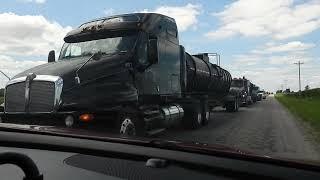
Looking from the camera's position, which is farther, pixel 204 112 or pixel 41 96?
pixel 204 112

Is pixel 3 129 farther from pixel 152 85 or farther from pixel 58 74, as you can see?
pixel 152 85

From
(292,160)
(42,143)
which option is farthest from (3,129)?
(292,160)

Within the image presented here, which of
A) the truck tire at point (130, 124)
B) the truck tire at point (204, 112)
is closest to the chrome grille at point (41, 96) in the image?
the truck tire at point (130, 124)

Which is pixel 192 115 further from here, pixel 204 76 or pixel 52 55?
pixel 52 55

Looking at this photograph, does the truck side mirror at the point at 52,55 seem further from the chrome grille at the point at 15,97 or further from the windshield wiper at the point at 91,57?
the chrome grille at the point at 15,97

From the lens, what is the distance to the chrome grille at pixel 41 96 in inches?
429

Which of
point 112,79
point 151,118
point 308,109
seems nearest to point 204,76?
point 151,118

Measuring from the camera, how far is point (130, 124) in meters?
11.4

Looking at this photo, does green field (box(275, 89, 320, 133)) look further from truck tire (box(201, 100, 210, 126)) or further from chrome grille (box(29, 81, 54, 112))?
chrome grille (box(29, 81, 54, 112))

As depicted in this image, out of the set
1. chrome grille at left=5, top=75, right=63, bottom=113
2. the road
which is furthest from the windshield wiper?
the road

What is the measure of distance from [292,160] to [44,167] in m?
1.07

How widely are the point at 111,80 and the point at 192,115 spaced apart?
6.45 metres

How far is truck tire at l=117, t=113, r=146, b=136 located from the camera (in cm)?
1109

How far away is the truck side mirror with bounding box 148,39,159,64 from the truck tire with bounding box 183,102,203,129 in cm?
467
